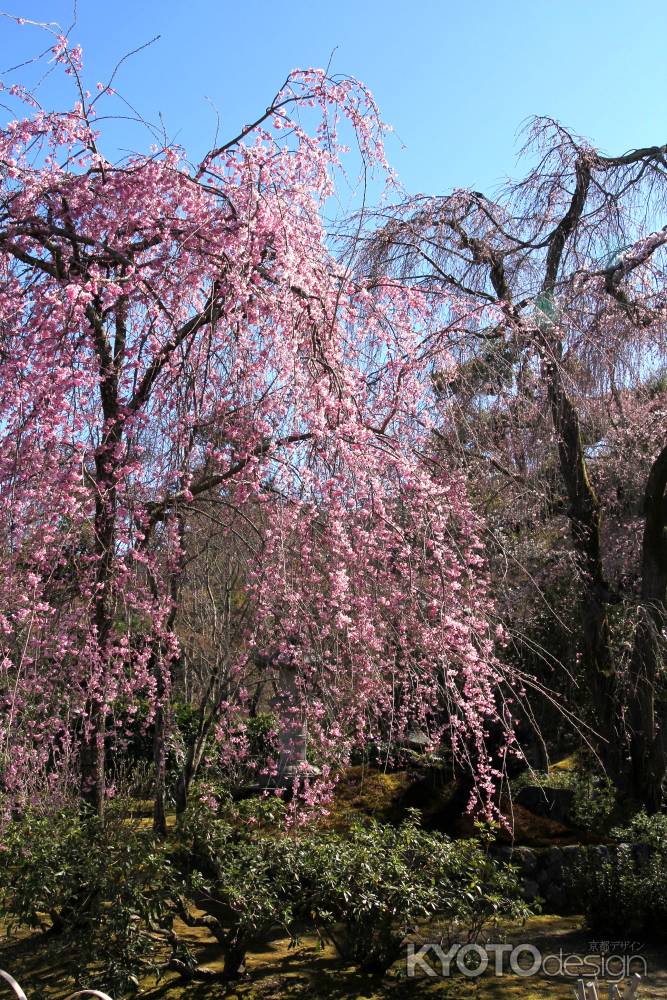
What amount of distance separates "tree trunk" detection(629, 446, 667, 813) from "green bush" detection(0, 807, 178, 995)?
3.57 meters

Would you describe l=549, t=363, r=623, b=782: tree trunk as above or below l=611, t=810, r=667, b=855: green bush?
above

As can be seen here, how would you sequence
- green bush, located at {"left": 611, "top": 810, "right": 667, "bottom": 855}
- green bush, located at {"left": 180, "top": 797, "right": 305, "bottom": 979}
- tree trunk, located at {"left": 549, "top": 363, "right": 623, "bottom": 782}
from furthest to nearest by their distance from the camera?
tree trunk, located at {"left": 549, "top": 363, "right": 623, "bottom": 782} < green bush, located at {"left": 611, "top": 810, "right": 667, "bottom": 855} < green bush, located at {"left": 180, "top": 797, "right": 305, "bottom": 979}

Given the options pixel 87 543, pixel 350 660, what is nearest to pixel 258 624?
pixel 350 660

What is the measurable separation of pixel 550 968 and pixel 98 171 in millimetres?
4560

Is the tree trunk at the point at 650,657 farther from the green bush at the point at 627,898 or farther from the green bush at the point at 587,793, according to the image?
the green bush at the point at 627,898

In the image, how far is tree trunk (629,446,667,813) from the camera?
600cm

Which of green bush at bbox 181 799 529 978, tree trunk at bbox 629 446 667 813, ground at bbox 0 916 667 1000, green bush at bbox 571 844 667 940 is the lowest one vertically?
ground at bbox 0 916 667 1000

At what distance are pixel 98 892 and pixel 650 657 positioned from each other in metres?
4.01

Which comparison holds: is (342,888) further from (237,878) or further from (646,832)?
(646,832)

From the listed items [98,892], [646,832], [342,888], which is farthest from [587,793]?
[98,892]

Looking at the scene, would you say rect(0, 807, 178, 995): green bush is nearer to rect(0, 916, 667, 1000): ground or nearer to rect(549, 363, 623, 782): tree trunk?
rect(0, 916, 667, 1000): ground

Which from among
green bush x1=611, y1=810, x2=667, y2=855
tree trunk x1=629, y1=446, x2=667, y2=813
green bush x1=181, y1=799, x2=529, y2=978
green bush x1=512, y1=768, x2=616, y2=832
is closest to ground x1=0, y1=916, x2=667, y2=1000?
green bush x1=181, y1=799, x2=529, y2=978

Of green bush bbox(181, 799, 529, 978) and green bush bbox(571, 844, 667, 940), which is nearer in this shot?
green bush bbox(181, 799, 529, 978)

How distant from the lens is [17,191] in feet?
11.1
